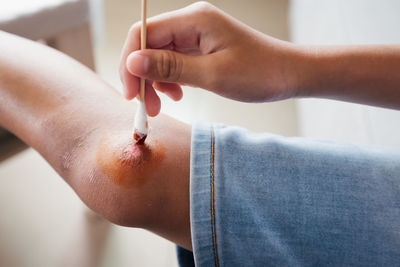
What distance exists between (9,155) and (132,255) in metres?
0.41

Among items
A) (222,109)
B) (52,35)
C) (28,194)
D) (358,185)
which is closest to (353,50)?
(358,185)

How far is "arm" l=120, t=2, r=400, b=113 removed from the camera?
1.78 feet

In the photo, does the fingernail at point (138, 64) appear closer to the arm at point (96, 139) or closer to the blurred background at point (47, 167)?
the arm at point (96, 139)

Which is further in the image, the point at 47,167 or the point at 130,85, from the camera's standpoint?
the point at 47,167

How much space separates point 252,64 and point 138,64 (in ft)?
0.57

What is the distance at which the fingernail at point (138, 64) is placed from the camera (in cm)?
51

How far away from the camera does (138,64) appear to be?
1.69 ft

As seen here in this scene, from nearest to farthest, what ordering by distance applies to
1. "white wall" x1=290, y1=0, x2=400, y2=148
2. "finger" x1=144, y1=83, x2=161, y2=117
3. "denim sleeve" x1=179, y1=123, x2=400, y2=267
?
"denim sleeve" x1=179, y1=123, x2=400, y2=267 → "finger" x1=144, y1=83, x2=161, y2=117 → "white wall" x1=290, y1=0, x2=400, y2=148

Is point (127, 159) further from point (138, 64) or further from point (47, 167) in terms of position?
point (47, 167)

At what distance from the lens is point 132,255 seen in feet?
3.11

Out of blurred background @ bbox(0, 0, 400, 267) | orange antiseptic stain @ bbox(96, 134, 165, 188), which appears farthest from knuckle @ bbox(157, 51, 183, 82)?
blurred background @ bbox(0, 0, 400, 267)

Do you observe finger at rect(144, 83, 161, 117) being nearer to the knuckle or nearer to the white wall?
the knuckle

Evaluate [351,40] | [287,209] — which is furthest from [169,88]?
[351,40]

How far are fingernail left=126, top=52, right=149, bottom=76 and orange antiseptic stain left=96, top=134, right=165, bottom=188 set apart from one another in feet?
0.33
